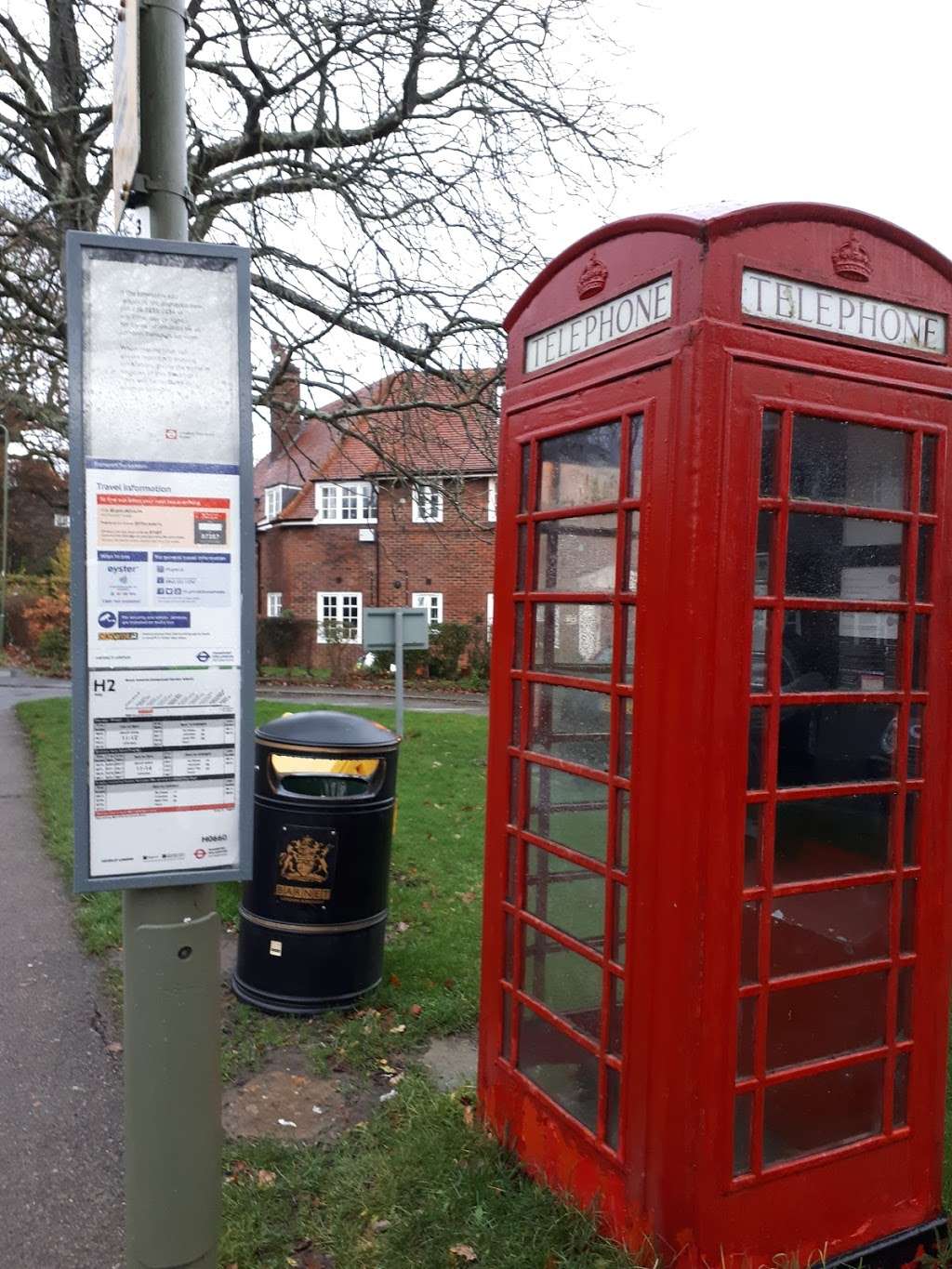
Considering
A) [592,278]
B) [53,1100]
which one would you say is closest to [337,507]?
[53,1100]

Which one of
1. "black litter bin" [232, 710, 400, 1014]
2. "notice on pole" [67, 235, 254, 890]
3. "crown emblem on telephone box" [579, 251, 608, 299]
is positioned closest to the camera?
"notice on pole" [67, 235, 254, 890]

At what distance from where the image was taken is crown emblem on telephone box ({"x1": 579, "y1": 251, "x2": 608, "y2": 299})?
281 centimetres

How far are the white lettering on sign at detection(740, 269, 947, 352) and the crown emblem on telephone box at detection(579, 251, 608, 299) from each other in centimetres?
45

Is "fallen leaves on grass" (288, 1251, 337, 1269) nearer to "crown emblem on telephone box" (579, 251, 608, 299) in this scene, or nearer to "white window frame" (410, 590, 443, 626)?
"crown emblem on telephone box" (579, 251, 608, 299)

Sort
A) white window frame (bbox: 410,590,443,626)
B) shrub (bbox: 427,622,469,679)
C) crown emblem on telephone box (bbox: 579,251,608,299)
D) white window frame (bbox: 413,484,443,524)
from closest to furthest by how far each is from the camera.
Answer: crown emblem on telephone box (bbox: 579,251,608,299)
white window frame (bbox: 413,484,443,524)
shrub (bbox: 427,622,469,679)
white window frame (bbox: 410,590,443,626)

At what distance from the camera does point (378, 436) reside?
11.3 meters

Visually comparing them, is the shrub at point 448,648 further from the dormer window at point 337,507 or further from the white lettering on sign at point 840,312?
the white lettering on sign at point 840,312

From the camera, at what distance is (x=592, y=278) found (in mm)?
2850

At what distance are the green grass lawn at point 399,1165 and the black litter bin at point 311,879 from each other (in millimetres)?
156

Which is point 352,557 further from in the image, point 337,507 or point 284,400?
point 284,400

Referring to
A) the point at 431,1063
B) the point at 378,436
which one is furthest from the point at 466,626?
the point at 431,1063

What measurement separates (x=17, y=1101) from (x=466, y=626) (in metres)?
22.0

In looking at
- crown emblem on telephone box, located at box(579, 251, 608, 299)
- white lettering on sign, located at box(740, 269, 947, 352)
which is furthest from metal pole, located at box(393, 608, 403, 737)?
white lettering on sign, located at box(740, 269, 947, 352)

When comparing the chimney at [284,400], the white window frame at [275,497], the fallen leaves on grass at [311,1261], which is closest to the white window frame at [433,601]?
the white window frame at [275,497]
